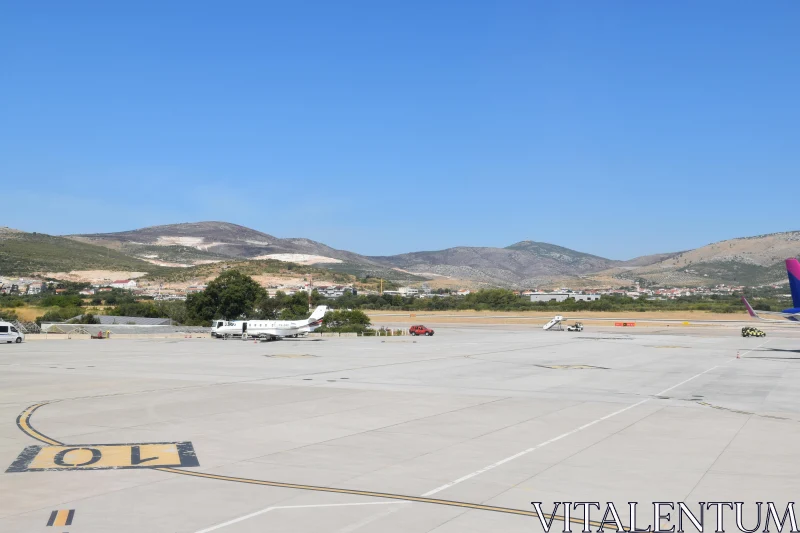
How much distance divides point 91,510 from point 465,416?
13.9m

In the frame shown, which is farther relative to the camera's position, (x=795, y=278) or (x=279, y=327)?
(x=279, y=327)

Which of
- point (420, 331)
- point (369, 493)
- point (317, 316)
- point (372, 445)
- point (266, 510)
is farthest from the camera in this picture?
point (420, 331)

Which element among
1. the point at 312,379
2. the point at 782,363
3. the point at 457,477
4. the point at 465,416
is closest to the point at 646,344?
the point at 782,363

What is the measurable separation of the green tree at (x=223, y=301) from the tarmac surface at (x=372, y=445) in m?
64.2

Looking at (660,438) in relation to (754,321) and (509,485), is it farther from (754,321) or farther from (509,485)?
(754,321)

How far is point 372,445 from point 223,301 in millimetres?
89692

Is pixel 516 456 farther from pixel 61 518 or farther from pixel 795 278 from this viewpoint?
pixel 795 278

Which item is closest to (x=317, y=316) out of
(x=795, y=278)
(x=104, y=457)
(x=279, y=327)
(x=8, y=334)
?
(x=279, y=327)

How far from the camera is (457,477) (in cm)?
1575

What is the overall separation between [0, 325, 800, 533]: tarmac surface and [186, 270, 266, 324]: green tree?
64.2 m

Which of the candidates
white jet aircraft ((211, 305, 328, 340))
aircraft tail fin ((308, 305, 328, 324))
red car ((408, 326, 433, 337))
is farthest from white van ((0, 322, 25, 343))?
red car ((408, 326, 433, 337))

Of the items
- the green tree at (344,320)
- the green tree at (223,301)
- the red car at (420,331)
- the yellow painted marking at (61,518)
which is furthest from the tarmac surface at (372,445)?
the green tree at (223,301)

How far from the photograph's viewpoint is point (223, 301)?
347ft

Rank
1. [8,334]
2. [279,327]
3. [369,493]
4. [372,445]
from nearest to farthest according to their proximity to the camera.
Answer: [369,493]
[372,445]
[8,334]
[279,327]
